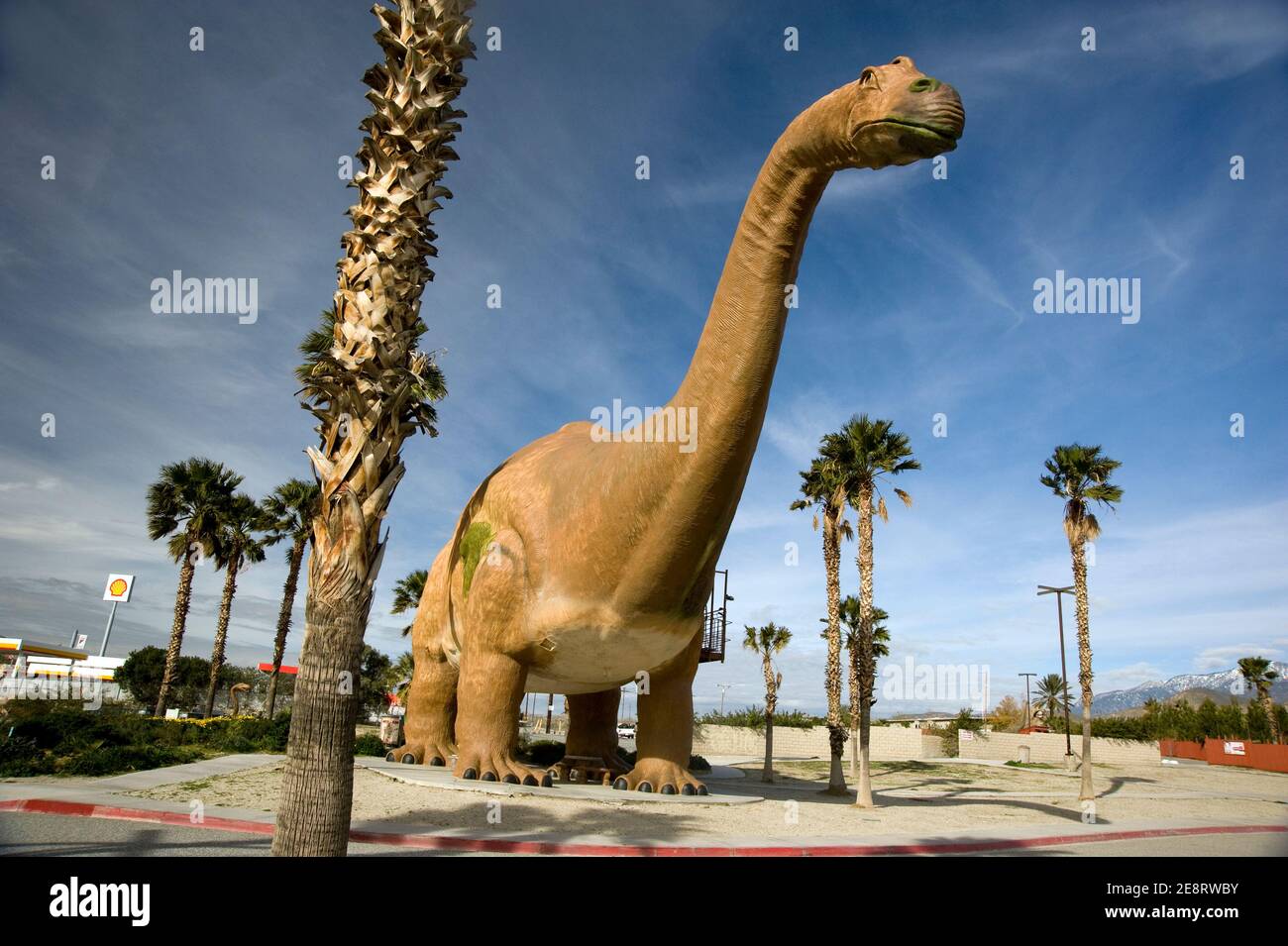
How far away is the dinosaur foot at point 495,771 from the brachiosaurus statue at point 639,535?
3 cm

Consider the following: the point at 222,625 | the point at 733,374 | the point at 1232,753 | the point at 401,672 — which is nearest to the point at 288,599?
the point at 222,625

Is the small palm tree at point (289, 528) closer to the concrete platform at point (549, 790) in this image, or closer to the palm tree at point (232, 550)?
the palm tree at point (232, 550)

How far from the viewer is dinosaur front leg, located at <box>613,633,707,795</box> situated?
11.0m

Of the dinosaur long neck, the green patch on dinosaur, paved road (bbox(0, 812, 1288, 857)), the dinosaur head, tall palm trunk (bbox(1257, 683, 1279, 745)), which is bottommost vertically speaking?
tall palm trunk (bbox(1257, 683, 1279, 745))

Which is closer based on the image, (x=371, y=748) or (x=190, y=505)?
(x=371, y=748)

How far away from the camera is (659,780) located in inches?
432

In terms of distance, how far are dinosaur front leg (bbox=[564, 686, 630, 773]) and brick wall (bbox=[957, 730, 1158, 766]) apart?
33.4m

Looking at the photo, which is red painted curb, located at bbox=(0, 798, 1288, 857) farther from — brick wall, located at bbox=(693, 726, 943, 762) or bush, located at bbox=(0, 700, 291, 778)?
brick wall, located at bbox=(693, 726, 943, 762)

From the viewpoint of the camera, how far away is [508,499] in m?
11.6

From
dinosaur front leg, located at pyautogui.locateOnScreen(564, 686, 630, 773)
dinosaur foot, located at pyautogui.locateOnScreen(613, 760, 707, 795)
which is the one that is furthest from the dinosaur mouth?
dinosaur front leg, located at pyautogui.locateOnScreen(564, 686, 630, 773)

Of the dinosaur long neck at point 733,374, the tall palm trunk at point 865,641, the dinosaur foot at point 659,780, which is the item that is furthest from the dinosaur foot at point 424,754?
the tall palm trunk at point 865,641

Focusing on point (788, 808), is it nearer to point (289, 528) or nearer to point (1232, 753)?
point (289, 528)

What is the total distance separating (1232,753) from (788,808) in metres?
42.0
